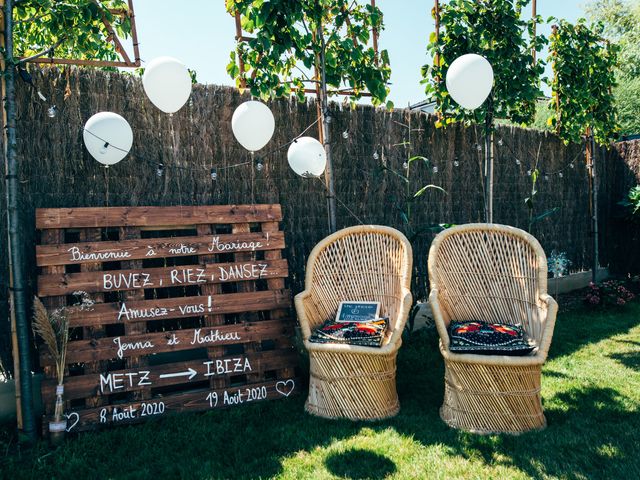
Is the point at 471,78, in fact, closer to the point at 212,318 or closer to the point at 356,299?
the point at 356,299

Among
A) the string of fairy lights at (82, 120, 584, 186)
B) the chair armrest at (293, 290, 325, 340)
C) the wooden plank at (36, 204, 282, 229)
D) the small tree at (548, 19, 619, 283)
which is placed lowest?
the chair armrest at (293, 290, 325, 340)

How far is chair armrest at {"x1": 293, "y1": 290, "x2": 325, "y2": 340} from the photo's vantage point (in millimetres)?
2762

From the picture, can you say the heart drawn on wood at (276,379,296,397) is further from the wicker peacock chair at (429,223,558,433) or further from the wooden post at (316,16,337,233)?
the wooden post at (316,16,337,233)

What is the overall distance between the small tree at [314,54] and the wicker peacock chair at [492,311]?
0.95 meters

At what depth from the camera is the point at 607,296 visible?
16.2ft

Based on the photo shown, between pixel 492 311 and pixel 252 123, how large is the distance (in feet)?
6.15

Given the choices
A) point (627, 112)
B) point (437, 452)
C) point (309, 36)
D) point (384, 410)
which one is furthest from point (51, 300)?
point (627, 112)

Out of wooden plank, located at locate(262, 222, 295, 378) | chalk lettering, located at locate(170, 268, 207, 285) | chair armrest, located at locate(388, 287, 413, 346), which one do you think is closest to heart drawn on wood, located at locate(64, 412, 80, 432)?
chalk lettering, located at locate(170, 268, 207, 285)

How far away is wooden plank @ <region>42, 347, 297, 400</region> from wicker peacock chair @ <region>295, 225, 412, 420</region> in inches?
12.8

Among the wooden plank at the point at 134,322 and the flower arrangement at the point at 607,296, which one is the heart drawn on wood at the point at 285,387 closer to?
the wooden plank at the point at 134,322

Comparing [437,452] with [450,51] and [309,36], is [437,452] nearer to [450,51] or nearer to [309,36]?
[309,36]

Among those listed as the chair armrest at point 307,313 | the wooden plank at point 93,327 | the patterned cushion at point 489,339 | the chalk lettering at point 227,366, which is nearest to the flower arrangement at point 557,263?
the patterned cushion at point 489,339

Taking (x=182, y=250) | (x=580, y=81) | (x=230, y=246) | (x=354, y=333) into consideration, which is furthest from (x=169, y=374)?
(x=580, y=81)

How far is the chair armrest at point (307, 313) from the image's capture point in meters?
2.76
